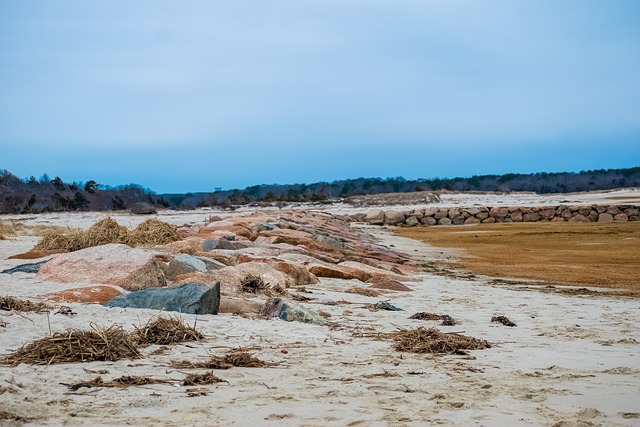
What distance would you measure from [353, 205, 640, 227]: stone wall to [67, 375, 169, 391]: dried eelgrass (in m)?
30.8

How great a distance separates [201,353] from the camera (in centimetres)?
502

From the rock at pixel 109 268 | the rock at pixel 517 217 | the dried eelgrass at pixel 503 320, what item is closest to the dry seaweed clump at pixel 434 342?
the dried eelgrass at pixel 503 320

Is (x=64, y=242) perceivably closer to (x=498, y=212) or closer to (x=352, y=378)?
(x=352, y=378)

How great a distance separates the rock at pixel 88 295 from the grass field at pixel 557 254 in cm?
713

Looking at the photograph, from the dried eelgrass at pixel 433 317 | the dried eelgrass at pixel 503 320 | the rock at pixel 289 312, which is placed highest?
the rock at pixel 289 312

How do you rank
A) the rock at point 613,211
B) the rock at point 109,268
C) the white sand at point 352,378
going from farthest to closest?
the rock at point 613,211 < the rock at point 109,268 < the white sand at point 352,378

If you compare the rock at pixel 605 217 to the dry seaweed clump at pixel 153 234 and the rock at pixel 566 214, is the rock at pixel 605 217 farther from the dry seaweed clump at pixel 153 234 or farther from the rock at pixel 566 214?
the dry seaweed clump at pixel 153 234

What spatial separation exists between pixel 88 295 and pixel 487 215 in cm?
2986

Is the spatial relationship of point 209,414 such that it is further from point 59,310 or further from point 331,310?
point 331,310

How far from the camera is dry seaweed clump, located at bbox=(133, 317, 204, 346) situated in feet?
17.0

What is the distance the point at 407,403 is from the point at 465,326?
3.14 metres

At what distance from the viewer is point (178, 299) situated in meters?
6.49

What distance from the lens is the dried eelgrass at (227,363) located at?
4562 mm

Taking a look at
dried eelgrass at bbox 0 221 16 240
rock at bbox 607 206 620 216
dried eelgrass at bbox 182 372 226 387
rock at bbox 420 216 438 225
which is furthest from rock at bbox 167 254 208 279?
rock at bbox 607 206 620 216
